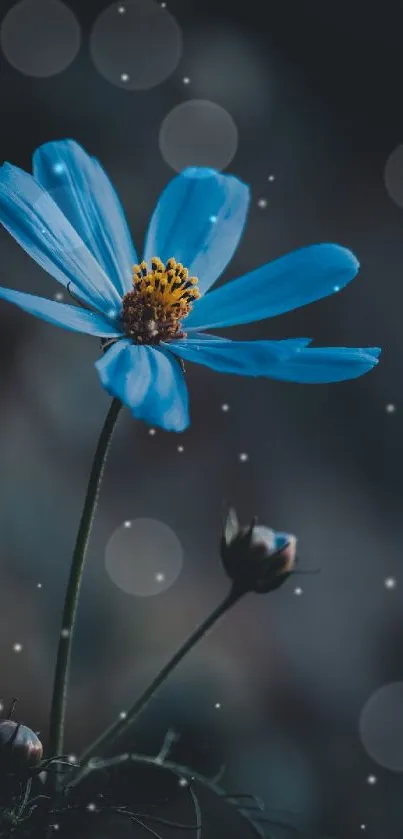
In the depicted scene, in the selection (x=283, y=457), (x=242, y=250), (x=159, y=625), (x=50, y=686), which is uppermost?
(x=242, y=250)

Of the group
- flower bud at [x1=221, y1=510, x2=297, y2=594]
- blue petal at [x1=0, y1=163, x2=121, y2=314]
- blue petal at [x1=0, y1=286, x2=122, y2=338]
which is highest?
blue petal at [x1=0, y1=163, x2=121, y2=314]

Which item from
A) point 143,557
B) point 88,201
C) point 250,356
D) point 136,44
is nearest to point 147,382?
point 250,356

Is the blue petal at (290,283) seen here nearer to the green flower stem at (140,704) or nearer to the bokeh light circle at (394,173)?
the green flower stem at (140,704)

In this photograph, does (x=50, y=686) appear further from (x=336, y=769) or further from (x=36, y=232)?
(x=36, y=232)

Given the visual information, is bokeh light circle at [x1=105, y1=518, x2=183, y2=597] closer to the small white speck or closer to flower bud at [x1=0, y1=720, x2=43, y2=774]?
the small white speck

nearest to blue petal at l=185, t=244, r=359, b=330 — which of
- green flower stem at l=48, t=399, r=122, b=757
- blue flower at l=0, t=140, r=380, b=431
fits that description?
blue flower at l=0, t=140, r=380, b=431

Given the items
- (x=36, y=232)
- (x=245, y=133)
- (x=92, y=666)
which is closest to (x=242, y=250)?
(x=245, y=133)

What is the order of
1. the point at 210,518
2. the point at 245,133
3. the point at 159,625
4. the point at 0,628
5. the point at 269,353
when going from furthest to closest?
the point at 245,133, the point at 210,518, the point at 159,625, the point at 0,628, the point at 269,353
